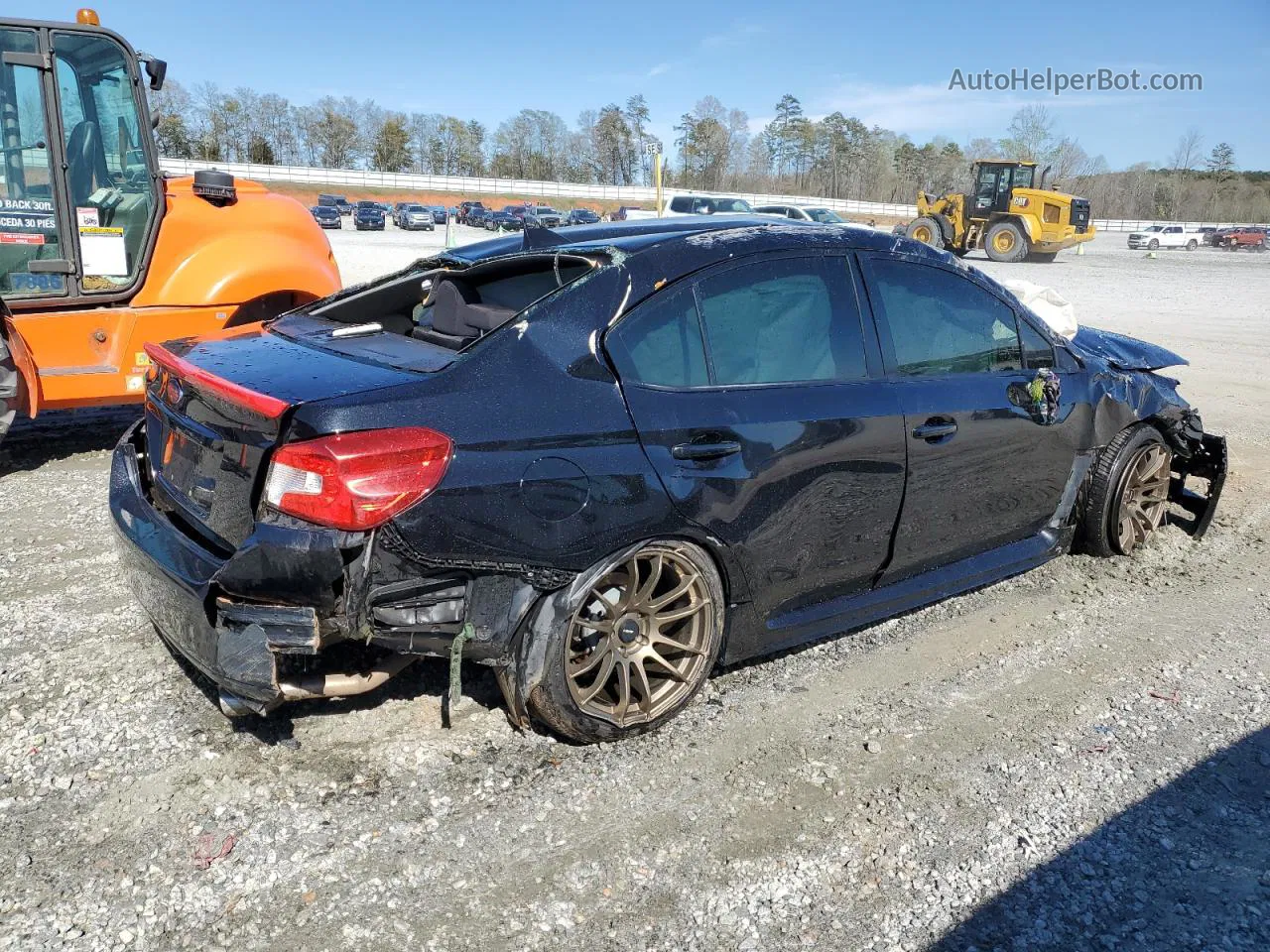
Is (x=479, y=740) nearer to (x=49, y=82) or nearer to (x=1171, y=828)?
(x=1171, y=828)

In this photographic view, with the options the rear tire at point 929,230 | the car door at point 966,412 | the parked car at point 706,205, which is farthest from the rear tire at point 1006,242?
the car door at point 966,412

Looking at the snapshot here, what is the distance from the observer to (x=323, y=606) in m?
2.62

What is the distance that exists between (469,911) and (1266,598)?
4050 mm

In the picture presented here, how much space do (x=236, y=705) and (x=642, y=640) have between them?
1234mm

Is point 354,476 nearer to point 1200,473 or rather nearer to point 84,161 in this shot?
point 1200,473

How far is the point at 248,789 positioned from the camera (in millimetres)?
2861

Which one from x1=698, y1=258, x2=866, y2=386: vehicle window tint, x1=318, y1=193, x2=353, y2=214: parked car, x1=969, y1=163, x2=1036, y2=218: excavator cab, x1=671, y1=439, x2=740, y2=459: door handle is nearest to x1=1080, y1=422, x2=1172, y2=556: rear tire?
x1=698, y1=258, x2=866, y2=386: vehicle window tint

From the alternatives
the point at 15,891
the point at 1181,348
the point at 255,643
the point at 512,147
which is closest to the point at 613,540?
the point at 255,643

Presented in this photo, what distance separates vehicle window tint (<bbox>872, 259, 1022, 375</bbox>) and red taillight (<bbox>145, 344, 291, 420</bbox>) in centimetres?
226

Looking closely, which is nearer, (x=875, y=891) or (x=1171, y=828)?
(x=875, y=891)

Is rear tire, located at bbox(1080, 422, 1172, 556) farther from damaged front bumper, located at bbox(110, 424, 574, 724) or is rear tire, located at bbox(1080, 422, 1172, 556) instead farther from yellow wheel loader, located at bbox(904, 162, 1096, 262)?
yellow wheel loader, located at bbox(904, 162, 1096, 262)

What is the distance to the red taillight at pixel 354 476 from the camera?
2568 mm

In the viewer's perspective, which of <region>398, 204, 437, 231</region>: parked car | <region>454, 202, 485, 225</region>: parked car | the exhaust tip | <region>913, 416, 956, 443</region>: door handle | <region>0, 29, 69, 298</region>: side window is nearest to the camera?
the exhaust tip

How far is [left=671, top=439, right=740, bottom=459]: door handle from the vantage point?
304 centimetres
